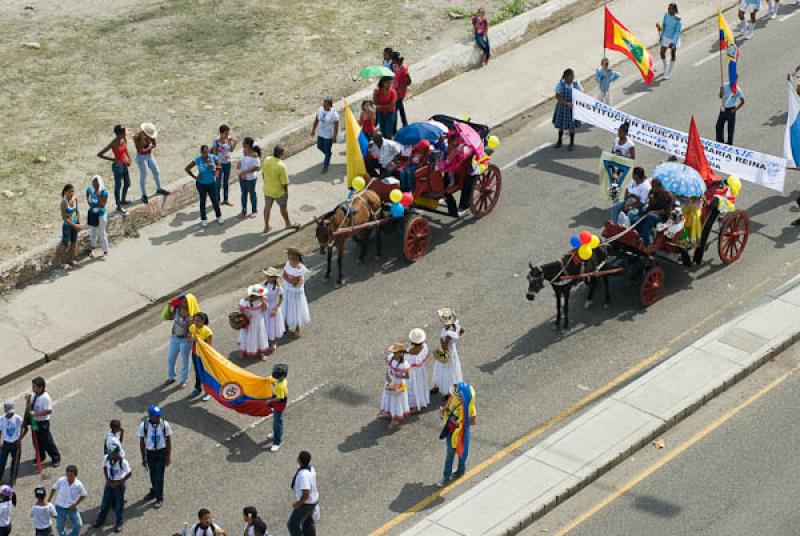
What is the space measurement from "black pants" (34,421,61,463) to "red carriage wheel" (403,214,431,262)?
672 centimetres

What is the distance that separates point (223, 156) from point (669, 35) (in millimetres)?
9911

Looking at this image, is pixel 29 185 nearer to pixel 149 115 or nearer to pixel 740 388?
pixel 149 115

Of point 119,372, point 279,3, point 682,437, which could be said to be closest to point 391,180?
point 119,372

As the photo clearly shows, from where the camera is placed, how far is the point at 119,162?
77.5ft

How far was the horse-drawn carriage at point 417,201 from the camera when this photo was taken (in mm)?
21578

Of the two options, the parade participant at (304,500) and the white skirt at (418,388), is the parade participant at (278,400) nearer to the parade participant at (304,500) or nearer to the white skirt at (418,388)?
the white skirt at (418,388)

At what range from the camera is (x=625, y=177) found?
2334cm

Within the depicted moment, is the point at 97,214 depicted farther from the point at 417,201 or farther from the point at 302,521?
the point at 302,521

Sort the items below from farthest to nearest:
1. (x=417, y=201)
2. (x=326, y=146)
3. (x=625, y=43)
Answer: (x=625, y=43) → (x=326, y=146) → (x=417, y=201)

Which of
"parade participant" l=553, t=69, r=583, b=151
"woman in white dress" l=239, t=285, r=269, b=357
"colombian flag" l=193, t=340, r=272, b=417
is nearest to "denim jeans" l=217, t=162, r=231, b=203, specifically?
"woman in white dress" l=239, t=285, r=269, b=357

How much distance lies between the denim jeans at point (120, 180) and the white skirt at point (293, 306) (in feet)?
15.3

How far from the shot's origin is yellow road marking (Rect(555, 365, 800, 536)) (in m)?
Result: 16.6

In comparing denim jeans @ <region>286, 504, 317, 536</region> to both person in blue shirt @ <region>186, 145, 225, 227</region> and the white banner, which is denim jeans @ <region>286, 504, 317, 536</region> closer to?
person in blue shirt @ <region>186, 145, 225, 227</region>

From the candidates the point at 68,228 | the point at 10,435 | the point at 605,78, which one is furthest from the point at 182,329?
the point at 605,78
